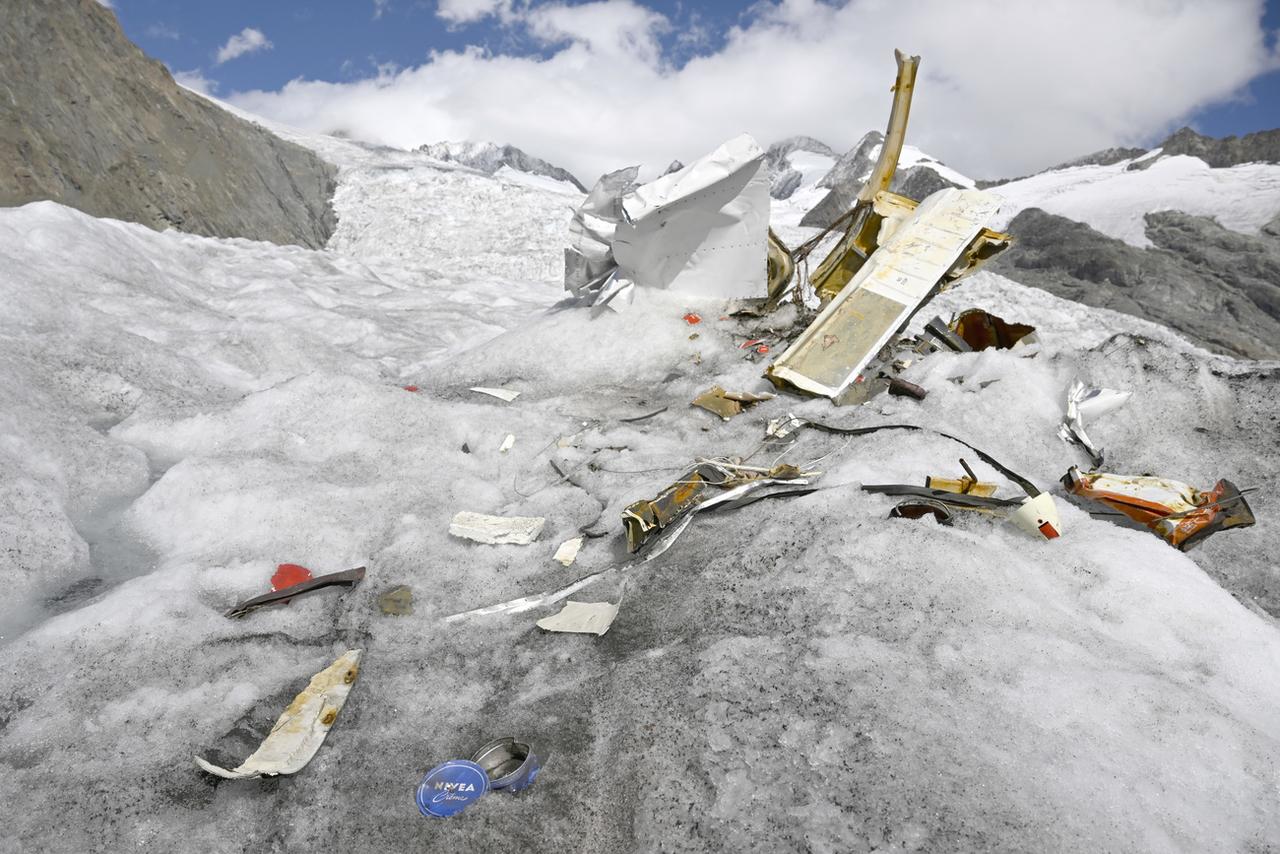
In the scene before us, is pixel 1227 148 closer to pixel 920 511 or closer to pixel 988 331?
pixel 988 331

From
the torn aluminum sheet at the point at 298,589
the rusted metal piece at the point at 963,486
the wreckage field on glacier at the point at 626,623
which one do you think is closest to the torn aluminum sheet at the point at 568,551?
the wreckage field on glacier at the point at 626,623

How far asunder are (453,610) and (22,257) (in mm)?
5285

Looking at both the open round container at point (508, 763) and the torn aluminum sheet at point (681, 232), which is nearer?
the open round container at point (508, 763)

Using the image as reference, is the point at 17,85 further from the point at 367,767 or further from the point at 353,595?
the point at 367,767

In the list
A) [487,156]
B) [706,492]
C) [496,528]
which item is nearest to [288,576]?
[496,528]

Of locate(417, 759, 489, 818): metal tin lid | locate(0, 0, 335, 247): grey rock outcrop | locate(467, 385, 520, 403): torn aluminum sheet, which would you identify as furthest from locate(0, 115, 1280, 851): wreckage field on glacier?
locate(0, 0, 335, 247): grey rock outcrop

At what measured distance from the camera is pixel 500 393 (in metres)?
5.02

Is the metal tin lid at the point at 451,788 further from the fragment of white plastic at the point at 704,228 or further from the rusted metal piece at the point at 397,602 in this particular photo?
the fragment of white plastic at the point at 704,228

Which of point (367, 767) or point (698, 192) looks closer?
point (367, 767)

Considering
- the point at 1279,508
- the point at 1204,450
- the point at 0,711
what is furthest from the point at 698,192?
the point at 0,711

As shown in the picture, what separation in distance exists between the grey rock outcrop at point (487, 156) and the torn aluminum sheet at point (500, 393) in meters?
61.4

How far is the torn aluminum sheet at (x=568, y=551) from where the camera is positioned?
2871 mm

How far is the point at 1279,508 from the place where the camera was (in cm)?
313

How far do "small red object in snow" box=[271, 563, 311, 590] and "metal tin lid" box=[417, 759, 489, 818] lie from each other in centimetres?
123
